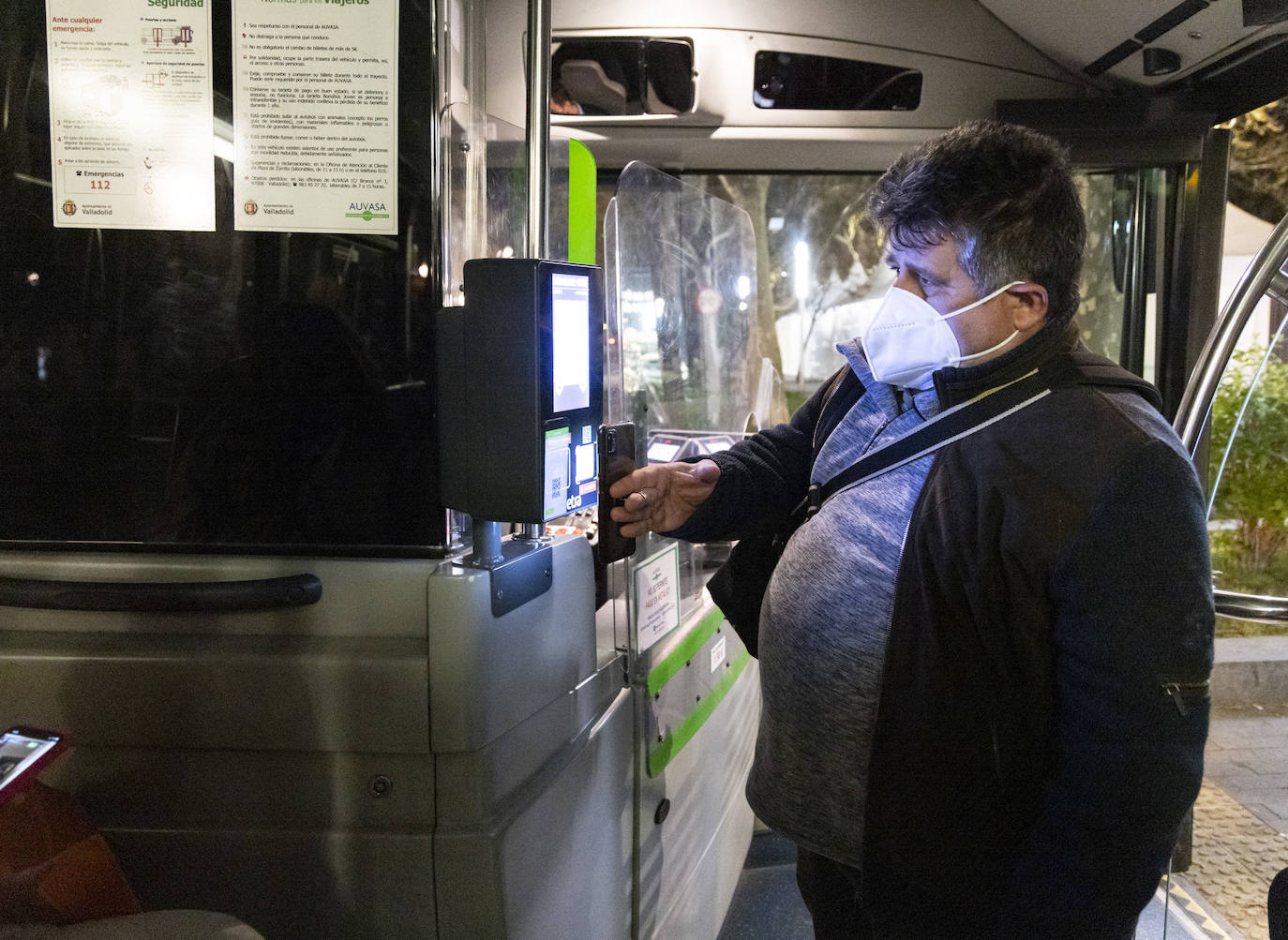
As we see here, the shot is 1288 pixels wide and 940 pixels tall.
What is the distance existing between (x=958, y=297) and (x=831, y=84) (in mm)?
1617

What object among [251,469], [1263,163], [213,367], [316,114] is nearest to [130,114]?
[316,114]

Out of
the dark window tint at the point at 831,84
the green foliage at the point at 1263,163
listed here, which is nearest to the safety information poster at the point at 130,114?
the dark window tint at the point at 831,84

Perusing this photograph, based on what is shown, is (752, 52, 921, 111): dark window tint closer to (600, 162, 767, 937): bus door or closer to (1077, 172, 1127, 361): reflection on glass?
(600, 162, 767, 937): bus door

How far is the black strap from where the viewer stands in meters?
1.35

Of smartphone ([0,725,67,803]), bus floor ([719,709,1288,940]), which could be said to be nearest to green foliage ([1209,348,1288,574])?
bus floor ([719,709,1288,940])

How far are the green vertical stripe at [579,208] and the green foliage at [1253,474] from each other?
374 centimetres

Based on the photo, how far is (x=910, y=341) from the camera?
1.49m

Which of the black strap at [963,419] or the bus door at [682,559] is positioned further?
the bus door at [682,559]

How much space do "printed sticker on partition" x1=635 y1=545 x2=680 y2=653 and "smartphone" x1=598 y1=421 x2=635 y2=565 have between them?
0.83 ft

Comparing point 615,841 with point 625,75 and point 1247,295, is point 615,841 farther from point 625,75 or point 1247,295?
point 625,75

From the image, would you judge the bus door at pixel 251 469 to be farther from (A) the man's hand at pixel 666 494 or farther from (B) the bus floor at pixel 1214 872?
(B) the bus floor at pixel 1214 872

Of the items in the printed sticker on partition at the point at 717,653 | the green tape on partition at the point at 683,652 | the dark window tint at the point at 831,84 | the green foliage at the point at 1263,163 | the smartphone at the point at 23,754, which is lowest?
the printed sticker on partition at the point at 717,653

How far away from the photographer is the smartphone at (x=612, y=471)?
1.50 m

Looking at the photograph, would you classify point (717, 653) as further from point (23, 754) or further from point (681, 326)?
point (23, 754)
